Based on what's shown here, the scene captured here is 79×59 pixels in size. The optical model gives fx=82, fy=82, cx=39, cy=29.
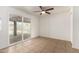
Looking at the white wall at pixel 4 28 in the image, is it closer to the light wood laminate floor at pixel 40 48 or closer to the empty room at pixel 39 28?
the empty room at pixel 39 28

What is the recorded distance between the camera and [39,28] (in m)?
6.19

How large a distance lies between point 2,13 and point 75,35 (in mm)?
3211

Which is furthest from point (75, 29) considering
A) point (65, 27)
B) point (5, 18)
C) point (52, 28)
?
point (5, 18)

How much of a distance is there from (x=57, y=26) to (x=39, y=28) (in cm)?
137

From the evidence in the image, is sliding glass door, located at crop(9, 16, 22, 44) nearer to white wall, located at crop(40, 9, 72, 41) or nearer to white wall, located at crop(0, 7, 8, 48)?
white wall, located at crop(0, 7, 8, 48)

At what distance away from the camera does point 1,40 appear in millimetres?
3428

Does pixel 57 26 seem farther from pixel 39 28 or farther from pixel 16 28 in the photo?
pixel 16 28

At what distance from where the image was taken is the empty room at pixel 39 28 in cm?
348

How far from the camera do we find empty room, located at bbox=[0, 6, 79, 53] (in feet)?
11.4

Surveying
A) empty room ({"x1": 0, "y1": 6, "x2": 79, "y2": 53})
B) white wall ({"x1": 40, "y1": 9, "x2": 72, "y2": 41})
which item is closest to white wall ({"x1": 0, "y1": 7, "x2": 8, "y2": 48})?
empty room ({"x1": 0, "y1": 6, "x2": 79, "y2": 53})

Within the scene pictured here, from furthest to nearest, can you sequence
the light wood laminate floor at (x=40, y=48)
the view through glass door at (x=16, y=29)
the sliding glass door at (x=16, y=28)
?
the sliding glass door at (x=16, y=28) < the view through glass door at (x=16, y=29) < the light wood laminate floor at (x=40, y=48)

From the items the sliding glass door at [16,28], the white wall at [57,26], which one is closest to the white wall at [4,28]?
the sliding glass door at [16,28]

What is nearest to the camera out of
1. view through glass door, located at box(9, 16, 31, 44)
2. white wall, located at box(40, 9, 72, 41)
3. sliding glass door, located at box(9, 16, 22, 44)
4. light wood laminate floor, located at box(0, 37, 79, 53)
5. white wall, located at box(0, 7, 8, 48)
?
light wood laminate floor, located at box(0, 37, 79, 53)

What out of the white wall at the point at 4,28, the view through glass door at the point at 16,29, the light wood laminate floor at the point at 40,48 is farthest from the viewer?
the view through glass door at the point at 16,29
